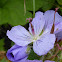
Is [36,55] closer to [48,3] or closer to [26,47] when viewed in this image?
[26,47]

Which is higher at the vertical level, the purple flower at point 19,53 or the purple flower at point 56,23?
the purple flower at point 56,23

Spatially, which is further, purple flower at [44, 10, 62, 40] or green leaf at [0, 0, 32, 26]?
green leaf at [0, 0, 32, 26]

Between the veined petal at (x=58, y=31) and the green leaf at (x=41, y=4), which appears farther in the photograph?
the green leaf at (x=41, y=4)

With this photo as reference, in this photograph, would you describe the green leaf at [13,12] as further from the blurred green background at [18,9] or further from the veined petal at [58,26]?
the veined petal at [58,26]

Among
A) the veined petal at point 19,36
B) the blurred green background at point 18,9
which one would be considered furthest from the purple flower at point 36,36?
the blurred green background at point 18,9

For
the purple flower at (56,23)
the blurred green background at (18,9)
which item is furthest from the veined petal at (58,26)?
the blurred green background at (18,9)

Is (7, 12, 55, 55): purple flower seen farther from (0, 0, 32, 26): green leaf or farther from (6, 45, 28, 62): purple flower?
(0, 0, 32, 26): green leaf

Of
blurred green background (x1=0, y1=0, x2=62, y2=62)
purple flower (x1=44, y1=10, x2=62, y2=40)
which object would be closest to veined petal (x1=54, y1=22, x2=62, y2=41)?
purple flower (x1=44, y1=10, x2=62, y2=40)

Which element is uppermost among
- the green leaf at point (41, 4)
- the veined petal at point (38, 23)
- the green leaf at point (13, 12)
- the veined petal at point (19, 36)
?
the veined petal at point (38, 23)

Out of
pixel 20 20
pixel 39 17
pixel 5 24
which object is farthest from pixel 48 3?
pixel 39 17
